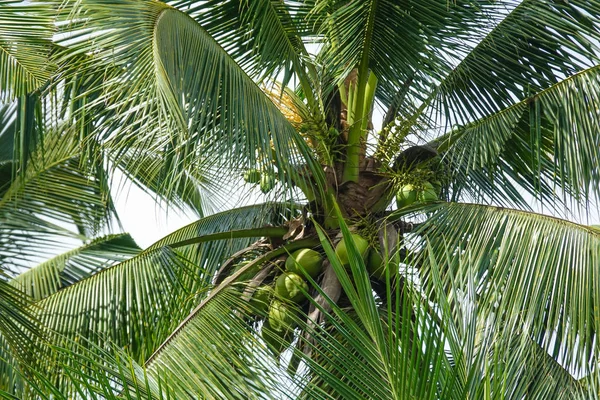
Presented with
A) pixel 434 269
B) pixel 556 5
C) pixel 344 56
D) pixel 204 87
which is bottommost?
pixel 434 269

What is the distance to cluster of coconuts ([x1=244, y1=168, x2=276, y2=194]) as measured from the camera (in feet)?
13.0

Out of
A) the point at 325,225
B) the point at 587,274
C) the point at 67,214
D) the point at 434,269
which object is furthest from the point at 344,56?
the point at 67,214

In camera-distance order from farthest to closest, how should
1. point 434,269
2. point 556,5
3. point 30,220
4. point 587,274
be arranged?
point 30,220 → point 556,5 → point 587,274 → point 434,269

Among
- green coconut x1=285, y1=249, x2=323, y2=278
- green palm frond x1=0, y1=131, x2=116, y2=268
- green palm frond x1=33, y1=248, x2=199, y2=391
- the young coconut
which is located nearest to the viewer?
the young coconut

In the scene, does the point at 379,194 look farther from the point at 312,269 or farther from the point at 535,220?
the point at 535,220

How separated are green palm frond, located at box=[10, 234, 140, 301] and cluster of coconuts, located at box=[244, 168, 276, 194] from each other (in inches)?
142

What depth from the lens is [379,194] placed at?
4438mm

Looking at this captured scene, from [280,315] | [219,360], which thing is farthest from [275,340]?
[219,360]

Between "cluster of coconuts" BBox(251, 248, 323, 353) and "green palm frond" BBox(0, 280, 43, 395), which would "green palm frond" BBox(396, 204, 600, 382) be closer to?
"cluster of coconuts" BBox(251, 248, 323, 353)

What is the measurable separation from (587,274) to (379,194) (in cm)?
118

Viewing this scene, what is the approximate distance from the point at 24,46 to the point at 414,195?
7.38ft

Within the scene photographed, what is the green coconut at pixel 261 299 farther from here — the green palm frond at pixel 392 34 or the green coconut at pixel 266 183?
the green palm frond at pixel 392 34

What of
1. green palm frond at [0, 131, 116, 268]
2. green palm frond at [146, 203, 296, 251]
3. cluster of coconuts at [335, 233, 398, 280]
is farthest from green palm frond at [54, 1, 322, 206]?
green palm frond at [0, 131, 116, 268]

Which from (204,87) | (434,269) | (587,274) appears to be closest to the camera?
(434,269)
